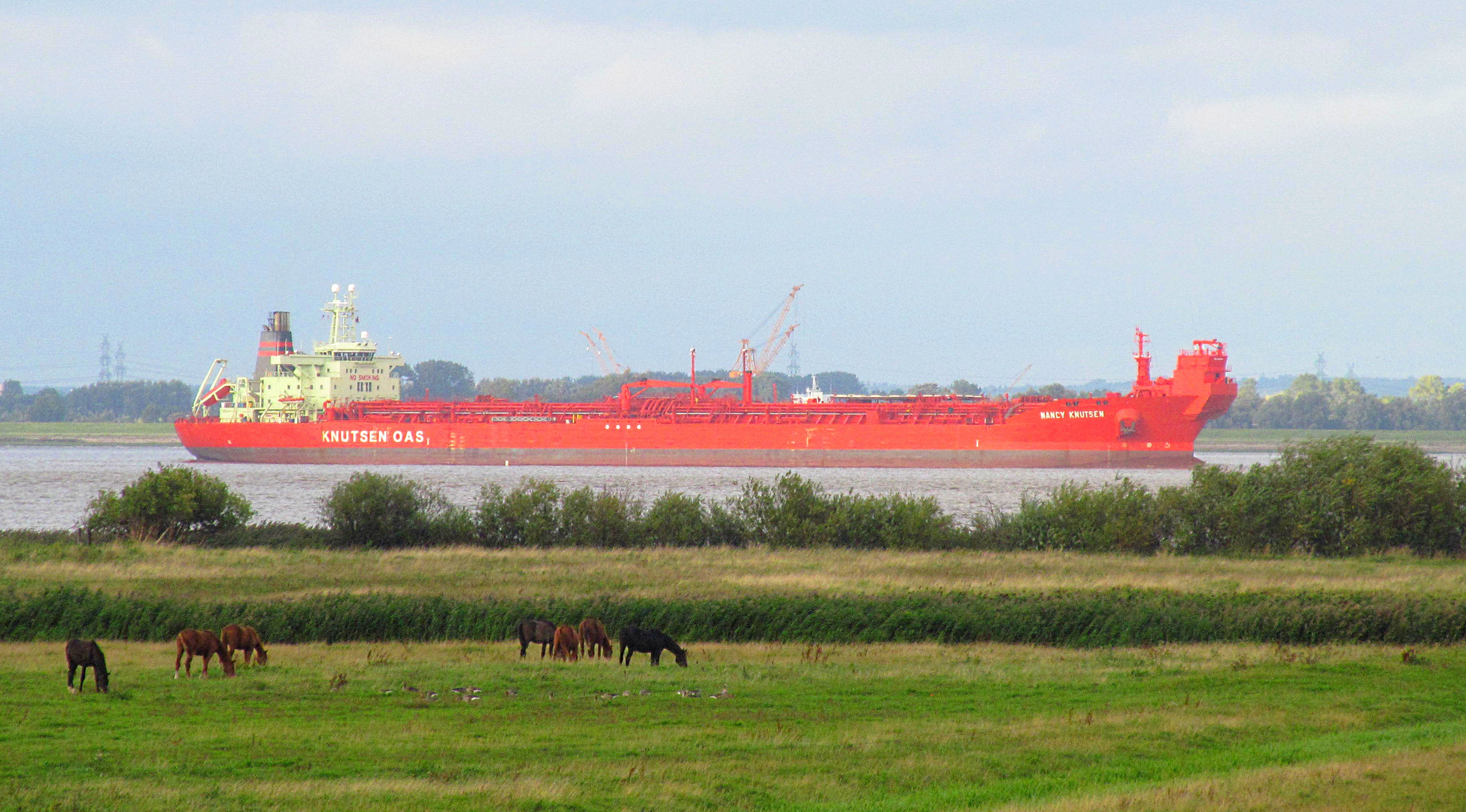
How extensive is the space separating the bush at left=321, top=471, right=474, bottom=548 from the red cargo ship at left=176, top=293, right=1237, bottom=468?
3610 centimetres

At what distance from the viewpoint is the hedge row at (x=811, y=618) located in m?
17.7

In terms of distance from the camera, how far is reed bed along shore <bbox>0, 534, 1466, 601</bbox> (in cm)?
Result: 2105

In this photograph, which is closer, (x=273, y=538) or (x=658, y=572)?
(x=658, y=572)

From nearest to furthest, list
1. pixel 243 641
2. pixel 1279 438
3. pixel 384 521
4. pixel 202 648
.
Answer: pixel 202 648 → pixel 243 641 → pixel 384 521 → pixel 1279 438

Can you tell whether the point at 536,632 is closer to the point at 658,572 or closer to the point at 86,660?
the point at 86,660

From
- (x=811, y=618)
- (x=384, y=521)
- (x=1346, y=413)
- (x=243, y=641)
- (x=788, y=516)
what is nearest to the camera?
(x=243, y=641)

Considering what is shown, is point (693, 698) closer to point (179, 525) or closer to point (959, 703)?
point (959, 703)

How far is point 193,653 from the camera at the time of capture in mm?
13453

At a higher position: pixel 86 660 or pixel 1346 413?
pixel 1346 413

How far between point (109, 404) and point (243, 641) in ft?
596

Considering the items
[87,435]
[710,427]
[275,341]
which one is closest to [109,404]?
[87,435]

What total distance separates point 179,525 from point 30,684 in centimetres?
1731

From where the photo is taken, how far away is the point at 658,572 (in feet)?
77.0

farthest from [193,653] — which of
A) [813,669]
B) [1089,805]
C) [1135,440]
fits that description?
[1135,440]
